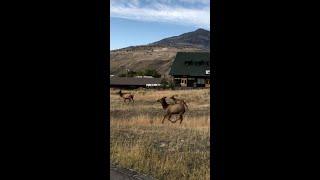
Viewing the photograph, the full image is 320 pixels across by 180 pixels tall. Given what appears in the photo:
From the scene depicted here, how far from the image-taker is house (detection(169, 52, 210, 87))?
51.3m

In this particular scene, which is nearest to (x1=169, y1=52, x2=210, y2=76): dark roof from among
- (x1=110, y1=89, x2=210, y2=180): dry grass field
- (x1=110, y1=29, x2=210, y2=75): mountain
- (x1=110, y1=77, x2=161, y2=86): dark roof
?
(x1=110, y1=77, x2=161, y2=86): dark roof

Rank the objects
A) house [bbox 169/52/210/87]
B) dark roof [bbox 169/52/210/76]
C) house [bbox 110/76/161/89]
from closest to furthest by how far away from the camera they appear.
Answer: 1. house [bbox 110/76/161/89]
2. house [bbox 169/52/210/87]
3. dark roof [bbox 169/52/210/76]

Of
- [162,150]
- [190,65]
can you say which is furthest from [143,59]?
[162,150]

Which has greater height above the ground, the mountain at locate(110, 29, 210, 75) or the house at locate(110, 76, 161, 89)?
the mountain at locate(110, 29, 210, 75)

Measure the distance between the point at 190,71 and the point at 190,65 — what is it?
1.33 meters

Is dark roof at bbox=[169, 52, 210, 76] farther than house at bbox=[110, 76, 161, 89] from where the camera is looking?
Yes

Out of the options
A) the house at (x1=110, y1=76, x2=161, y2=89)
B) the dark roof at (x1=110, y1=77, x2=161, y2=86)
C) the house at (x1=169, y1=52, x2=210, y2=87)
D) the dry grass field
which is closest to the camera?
the dry grass field

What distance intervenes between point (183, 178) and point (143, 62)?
14848 cm

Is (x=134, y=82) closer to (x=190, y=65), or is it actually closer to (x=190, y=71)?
(x=190, y=71)

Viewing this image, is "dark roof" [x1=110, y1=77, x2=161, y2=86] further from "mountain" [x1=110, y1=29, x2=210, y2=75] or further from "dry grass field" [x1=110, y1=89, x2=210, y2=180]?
"mountain" [x1=110, y1=29, x2=210, y2=75]

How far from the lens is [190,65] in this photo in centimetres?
5272

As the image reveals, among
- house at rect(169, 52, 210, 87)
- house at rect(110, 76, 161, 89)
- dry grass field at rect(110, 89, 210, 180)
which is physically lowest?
A: dry grass field at rect(110, 89, 210, 180)
